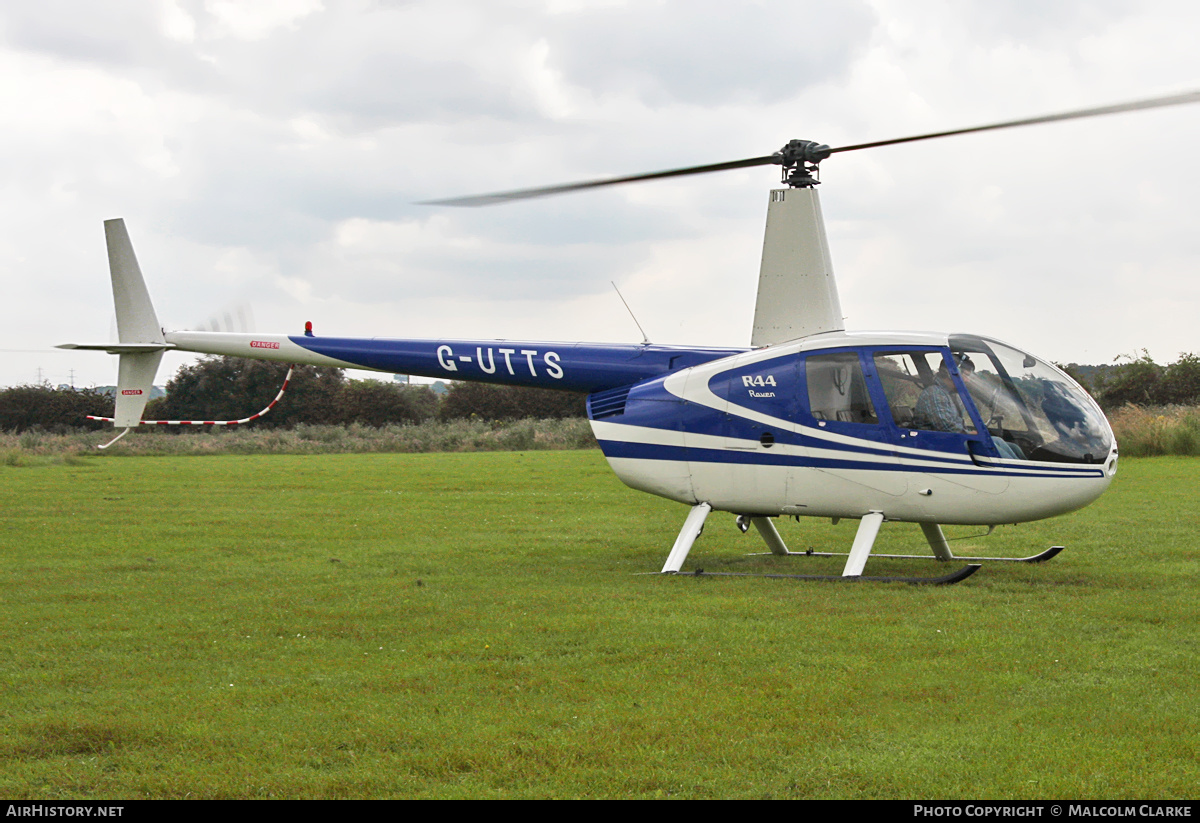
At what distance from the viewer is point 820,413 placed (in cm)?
1016

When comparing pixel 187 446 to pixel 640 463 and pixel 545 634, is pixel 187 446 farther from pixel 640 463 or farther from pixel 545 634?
pixel 545 634

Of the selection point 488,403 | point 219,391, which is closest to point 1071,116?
point 219,391

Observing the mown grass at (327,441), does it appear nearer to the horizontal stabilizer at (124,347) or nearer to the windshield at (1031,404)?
the horizontal stabilizer at (124,347)

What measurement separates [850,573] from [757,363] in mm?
2181

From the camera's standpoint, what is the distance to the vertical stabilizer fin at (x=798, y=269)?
10.8 m

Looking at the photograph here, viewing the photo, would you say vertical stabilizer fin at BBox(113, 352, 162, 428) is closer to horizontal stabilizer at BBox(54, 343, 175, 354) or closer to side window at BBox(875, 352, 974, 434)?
horizontal stabilizer at BBox(54, 343, 175, 354)

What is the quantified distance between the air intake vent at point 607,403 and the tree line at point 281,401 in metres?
33.5

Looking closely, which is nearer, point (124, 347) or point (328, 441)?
point (124, 347)

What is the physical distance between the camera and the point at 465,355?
12406mm

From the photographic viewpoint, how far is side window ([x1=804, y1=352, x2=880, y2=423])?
1002cm

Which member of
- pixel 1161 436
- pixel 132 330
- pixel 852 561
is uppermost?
pixel 132 330

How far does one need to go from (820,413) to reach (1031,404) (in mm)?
1848

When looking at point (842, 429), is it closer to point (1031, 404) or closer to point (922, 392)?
point (922, 392)

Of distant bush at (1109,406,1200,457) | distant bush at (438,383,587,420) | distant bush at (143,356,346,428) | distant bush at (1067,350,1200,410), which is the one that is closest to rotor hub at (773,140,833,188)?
distant bush at (1109,406,1200,457)
